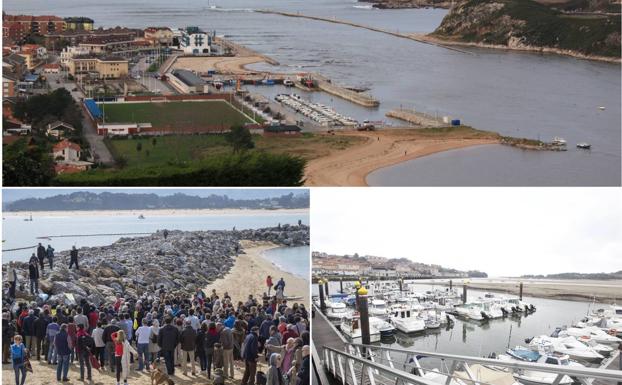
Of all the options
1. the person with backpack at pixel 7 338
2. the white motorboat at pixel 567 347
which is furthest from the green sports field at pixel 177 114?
the white motorboat at pixel 567 347

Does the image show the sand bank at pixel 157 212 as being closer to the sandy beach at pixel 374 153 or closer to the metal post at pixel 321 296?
the metal post at pixel 321 296

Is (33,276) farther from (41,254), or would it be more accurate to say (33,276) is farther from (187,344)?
(187,344)

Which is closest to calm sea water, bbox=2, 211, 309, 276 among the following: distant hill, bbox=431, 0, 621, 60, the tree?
the tree

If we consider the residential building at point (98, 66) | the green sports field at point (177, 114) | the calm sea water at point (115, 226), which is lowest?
the calm sea water at point (115, 226)

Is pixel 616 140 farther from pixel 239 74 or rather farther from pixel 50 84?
pixel 50 84

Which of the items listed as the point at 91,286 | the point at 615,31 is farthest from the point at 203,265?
the point at 615,31

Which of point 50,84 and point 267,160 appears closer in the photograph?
point 267,160

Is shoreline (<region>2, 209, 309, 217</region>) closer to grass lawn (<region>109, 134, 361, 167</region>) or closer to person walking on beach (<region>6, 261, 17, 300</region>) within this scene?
person walking on beach (<region>6, 261, 17, 300</region>)
